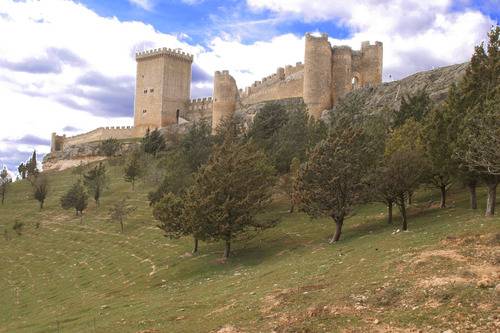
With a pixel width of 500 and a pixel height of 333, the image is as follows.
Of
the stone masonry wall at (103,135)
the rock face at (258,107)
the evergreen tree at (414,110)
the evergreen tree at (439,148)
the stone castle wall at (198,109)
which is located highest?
the stone castle wall at (198,109)

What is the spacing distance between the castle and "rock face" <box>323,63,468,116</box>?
390 cm

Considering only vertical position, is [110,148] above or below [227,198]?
above

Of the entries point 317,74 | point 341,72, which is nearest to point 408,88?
point 341,72

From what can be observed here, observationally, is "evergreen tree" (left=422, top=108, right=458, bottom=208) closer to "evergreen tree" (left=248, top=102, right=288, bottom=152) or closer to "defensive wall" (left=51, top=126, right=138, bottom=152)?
"evergreen tree" (left=248, top=102, right=288, bottom=152)

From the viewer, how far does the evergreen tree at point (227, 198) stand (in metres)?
32.2

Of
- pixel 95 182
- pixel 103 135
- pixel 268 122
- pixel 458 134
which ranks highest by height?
pixel 103 135

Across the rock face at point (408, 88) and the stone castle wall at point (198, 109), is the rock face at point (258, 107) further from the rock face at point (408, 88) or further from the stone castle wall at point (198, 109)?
the stone castle wall at point (198, 109)

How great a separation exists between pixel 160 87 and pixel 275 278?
3115 inches

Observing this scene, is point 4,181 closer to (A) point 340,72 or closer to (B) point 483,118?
(A) point 340,72

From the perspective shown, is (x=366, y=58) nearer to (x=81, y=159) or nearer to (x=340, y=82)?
(x=340, y=82)

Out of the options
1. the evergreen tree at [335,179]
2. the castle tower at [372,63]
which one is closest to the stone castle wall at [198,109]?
the castle tower at [372,63]

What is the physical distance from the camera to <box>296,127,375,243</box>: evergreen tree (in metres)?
30.1

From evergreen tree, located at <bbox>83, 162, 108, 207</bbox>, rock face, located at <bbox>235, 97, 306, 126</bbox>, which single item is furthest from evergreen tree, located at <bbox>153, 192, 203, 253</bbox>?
rock face, located at <bbox>235, 97, 306, 126</bbox>

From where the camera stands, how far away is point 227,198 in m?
32.5
